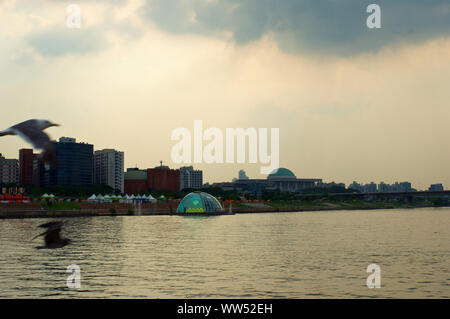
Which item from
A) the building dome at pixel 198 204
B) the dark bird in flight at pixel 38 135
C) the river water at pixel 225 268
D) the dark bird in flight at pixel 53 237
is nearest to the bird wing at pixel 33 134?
the dark bird in flight at pixel 38 135

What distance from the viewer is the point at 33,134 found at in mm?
3646

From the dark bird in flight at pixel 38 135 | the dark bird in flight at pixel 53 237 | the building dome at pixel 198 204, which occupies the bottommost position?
the building dome at pixel 198 204

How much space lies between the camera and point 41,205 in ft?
456

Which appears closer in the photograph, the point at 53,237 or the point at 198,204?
the point at 53,237

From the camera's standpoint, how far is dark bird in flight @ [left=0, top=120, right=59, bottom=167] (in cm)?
351

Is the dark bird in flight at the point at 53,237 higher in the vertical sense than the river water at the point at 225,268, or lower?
higher

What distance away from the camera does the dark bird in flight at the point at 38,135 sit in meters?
3.51

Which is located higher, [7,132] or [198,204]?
[7,132]

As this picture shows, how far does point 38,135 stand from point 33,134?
0.04m

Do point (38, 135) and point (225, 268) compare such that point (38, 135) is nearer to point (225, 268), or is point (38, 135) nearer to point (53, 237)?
point (53, 237)

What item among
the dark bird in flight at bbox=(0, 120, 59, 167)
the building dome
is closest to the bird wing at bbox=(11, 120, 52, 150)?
→ the dark bird in flight at bbox=(0, 120, 59, 167)

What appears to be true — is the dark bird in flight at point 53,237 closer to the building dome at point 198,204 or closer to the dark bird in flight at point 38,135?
the dark bird in flight at point 38,135

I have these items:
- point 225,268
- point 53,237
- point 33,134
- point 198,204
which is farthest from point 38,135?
point 198,204
